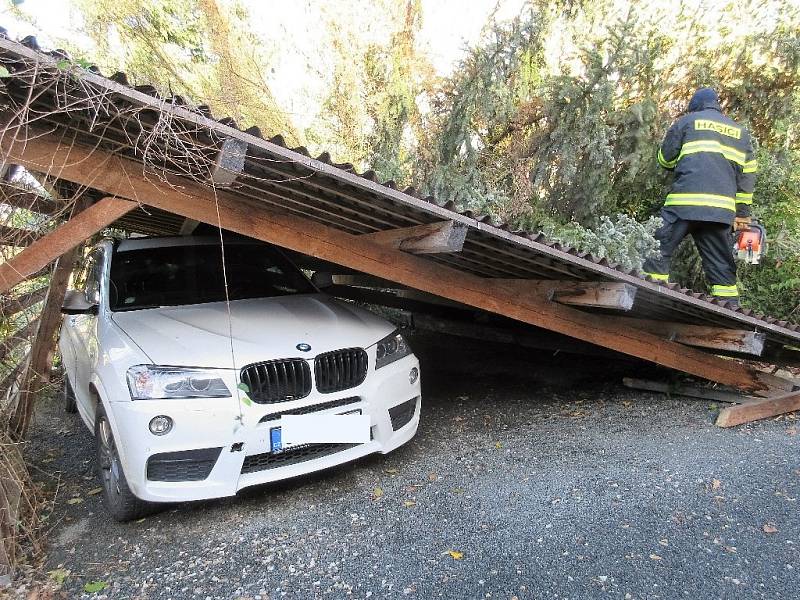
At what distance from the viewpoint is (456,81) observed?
721 centimetres

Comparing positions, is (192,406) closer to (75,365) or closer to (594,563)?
(75,365)

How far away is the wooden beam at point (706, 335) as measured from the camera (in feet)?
13.8

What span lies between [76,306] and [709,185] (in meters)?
5.21

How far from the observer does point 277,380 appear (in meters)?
3.16

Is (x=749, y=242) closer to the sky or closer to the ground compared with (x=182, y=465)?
closer to the sky

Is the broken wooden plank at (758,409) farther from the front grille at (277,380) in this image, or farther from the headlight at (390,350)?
the front grille at (277,380)

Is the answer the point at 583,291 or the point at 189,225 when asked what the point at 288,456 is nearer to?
the point at 583,291

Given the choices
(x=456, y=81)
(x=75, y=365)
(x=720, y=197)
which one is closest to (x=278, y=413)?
(x=75, y=365)

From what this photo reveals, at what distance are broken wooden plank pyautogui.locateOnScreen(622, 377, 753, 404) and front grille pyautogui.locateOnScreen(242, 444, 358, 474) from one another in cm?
315

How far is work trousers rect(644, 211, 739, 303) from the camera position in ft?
16.4

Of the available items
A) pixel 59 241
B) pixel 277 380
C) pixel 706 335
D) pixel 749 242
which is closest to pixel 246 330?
pixel 277 380

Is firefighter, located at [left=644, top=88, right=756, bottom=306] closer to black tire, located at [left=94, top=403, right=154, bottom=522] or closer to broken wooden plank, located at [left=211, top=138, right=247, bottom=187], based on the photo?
broken wooden plank, located at [left=211, top=138, right=247, bottom=187]

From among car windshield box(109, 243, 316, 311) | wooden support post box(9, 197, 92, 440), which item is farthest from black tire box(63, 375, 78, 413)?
car windshield box(109, 243, 316, 311)

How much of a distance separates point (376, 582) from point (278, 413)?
1.05 m
